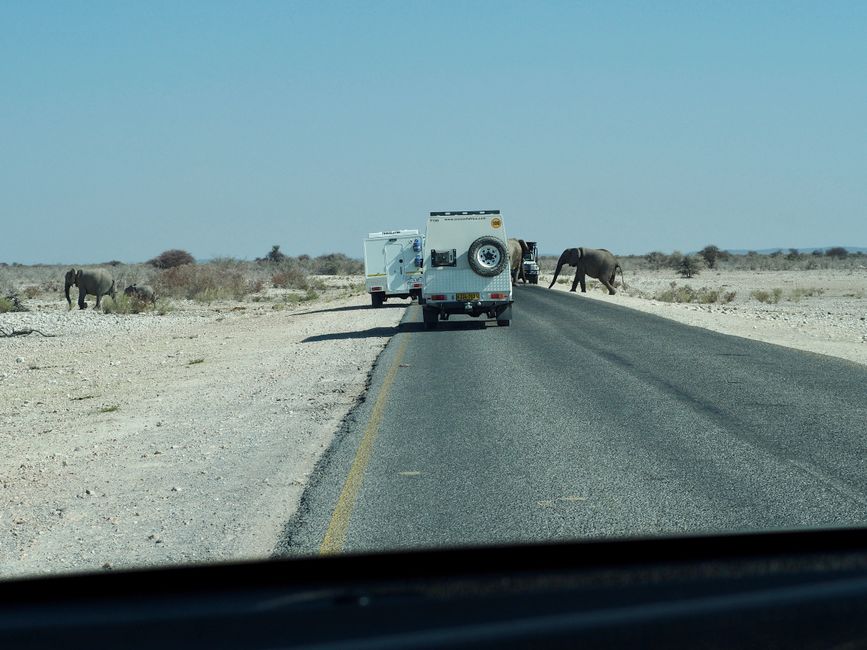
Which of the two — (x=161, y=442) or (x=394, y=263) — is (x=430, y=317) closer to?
(x=394, y=263)

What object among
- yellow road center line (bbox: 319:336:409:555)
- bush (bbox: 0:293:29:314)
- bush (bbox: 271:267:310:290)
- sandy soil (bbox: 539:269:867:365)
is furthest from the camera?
bush (bbox: 271:267:310:290)

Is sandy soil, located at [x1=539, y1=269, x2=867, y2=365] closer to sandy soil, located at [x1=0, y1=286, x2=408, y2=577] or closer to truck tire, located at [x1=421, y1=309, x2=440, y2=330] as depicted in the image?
truck tire, located at [x1=421, y1=309, x2=440, y2=330]

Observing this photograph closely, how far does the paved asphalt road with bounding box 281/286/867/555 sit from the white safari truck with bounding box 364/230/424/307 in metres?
18.7

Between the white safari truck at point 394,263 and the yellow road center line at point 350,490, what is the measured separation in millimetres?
23476

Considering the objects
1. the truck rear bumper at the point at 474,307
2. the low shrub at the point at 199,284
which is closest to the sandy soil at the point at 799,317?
the truck rear bumper at the point at 474,307

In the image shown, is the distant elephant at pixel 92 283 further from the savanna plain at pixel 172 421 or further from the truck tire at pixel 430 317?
the truck tire at pixel 430 317

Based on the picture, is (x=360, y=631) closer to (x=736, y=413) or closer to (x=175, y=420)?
(x=736, y=413)

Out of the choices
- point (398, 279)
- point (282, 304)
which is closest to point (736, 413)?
point (398, 279)

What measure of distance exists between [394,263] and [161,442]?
87.6 ft

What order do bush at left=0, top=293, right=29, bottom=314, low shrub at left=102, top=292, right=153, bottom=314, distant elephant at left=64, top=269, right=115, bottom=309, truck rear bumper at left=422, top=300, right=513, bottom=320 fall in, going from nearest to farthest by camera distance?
truck rear bumper at left=422, top=300, right=513, bottom=320 → bush at left=0, top=293, right=29, bottom=314 → low shrub at left=102, top=292, right=153, bottom=314 → distant elephant at left=64, top=269, right=115, bottom=309

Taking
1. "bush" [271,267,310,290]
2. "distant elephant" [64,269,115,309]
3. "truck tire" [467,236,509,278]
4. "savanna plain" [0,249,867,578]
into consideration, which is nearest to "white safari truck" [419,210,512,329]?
"truck tire" [467,236,509,278]

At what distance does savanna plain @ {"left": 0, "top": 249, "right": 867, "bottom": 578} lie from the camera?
712 cm

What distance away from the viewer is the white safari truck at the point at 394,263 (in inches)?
1448

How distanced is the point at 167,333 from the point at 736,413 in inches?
897
